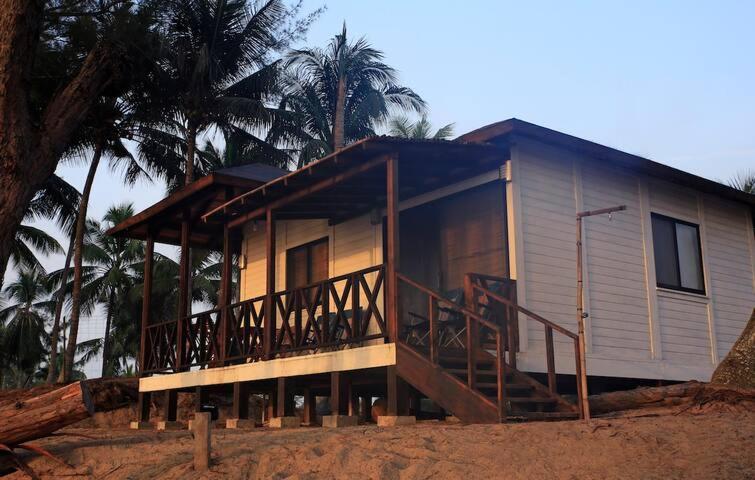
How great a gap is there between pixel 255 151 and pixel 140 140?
3932 millimetres

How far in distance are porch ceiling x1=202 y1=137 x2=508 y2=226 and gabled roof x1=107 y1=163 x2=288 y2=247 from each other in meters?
0.55

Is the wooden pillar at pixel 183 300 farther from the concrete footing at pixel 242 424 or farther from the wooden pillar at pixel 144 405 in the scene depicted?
the concrete footing at pixel 242 424

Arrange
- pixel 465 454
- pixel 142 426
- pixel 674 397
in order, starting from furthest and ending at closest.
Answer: pixel 142 426 < pixel 674 397 < pixel 465 454

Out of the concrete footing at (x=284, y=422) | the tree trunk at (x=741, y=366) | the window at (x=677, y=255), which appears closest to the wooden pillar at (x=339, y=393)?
the concrete footing at (x=284, y=422)

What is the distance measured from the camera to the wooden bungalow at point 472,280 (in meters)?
10.1

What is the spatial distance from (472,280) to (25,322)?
4225cm

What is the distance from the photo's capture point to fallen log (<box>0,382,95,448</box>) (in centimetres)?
816

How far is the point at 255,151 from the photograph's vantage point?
29.6m

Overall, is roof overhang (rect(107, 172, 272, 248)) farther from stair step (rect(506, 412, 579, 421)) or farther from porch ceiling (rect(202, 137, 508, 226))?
stair step (rect(506, 412, 579, 421))

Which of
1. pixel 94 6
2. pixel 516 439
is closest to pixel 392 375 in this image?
pixel 516 439

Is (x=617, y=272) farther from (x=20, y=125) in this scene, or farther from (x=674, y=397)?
(x=20, y=125)

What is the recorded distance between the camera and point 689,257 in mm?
14312

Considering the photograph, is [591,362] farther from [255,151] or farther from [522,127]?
[255,151]

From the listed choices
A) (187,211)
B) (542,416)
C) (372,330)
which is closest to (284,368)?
(372,330)
